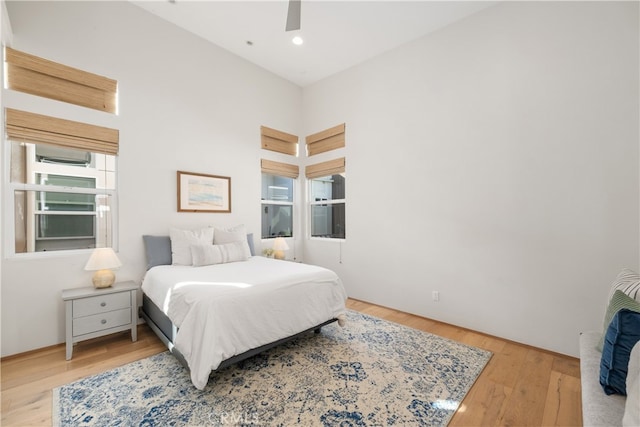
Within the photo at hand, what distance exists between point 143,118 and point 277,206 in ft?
7.44

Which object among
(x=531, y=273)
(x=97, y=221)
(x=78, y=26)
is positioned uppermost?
(x=78, y=26)

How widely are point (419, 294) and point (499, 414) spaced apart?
1.71m

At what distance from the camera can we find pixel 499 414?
1.78 meters

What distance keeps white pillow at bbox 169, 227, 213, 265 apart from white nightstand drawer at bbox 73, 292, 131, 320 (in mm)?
589

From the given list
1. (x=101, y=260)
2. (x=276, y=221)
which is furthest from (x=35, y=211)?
(x=276, y=221)

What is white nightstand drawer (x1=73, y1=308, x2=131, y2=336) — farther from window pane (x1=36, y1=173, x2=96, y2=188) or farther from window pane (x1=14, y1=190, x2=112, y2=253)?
window pane (x1=36, y1=173, x2=96, y2=188)

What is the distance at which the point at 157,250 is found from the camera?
10.4 ft

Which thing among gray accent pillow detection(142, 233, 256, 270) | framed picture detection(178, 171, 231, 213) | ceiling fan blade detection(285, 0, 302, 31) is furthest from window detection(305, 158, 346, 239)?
gray accent pillow detection(142, 233, 256, 270)

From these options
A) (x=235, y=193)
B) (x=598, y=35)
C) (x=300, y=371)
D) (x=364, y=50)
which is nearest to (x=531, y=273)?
(x=598, y=35)

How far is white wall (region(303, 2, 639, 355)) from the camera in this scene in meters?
2.31

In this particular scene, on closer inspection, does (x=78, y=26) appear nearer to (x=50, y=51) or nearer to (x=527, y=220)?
(x=50, y=51)

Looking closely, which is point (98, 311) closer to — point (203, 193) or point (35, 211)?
point (35, 211)

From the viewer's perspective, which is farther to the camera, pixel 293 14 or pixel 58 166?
pixel 58 166

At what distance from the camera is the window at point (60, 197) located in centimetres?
259
